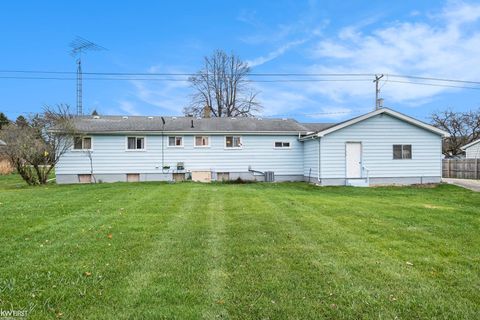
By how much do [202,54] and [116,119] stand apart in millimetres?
21992

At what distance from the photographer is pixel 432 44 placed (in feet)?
63.5

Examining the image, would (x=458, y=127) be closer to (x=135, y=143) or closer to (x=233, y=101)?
(x=233, y=101)

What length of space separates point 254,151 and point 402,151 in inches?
315

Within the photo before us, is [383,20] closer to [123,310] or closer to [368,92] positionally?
[368,92]

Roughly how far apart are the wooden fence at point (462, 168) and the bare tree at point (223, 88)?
2054 centimetres

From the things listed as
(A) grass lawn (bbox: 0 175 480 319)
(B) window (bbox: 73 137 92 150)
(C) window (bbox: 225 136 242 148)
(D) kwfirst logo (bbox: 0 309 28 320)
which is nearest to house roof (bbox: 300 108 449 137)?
→ (C) window (bbox: 225 136 242 148)

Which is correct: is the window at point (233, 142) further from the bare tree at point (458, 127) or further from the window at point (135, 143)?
the bare tree at point (458, 127)

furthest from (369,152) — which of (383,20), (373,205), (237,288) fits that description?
(237,288)

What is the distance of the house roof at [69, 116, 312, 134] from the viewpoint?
19531 millimetres

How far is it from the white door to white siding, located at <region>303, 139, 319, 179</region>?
1.57 meters

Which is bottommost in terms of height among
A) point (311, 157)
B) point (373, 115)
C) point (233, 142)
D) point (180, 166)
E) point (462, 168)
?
point (462, 168)

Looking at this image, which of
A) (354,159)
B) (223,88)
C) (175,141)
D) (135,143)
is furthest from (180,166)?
(223,88)

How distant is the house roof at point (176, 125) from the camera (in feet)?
64.1

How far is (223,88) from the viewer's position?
40688 mm
